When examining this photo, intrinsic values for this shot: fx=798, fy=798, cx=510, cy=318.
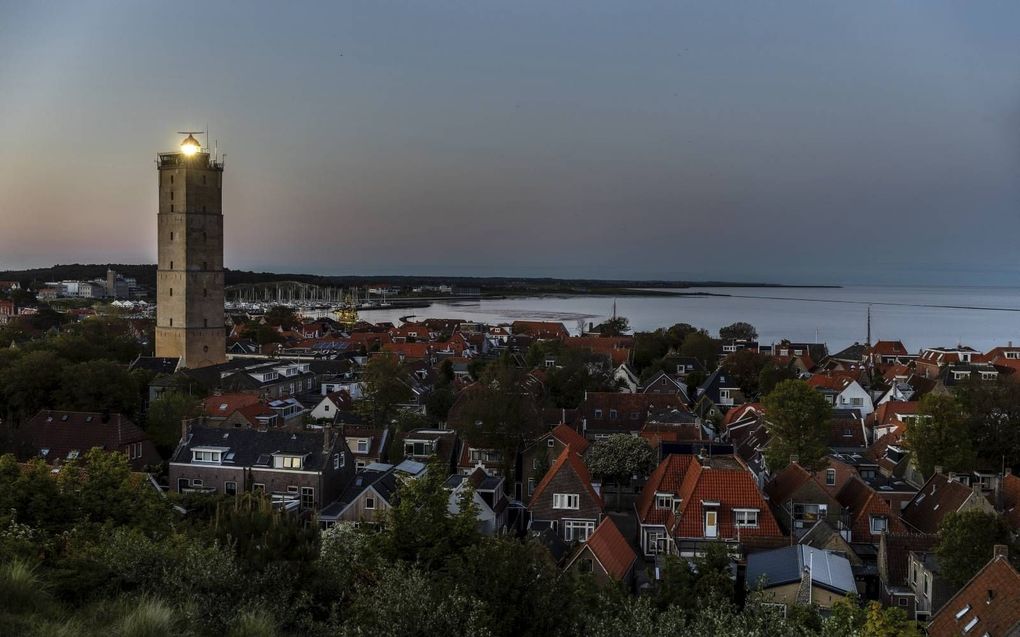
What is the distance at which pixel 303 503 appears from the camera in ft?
80.8

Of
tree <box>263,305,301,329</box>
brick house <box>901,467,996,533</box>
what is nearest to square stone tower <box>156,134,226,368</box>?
brick house <box>901,467,996,533</box>

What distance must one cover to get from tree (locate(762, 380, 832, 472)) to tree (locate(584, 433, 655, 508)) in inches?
159

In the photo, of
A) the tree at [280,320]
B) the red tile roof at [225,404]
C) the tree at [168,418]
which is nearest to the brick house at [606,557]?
the tree at [168,418]

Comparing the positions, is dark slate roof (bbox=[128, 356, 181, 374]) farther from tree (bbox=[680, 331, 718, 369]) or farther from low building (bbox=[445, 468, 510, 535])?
tree (bbox=[680, 331, 718, 369])

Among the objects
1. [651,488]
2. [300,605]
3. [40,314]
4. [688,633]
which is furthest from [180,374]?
[40,314]

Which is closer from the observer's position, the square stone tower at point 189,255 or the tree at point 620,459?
the tree at point 620,459

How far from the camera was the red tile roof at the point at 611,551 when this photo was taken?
1816 cm

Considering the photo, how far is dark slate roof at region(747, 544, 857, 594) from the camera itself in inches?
626

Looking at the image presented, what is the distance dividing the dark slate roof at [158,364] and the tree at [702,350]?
3756 cm

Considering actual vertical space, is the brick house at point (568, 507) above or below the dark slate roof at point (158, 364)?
below

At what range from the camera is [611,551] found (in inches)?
733

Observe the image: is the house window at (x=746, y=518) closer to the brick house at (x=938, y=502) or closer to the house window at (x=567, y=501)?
the house window at (x=567, y=501)

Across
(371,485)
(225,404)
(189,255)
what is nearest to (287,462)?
(371,485)

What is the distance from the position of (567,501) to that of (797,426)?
8845 millimetres
